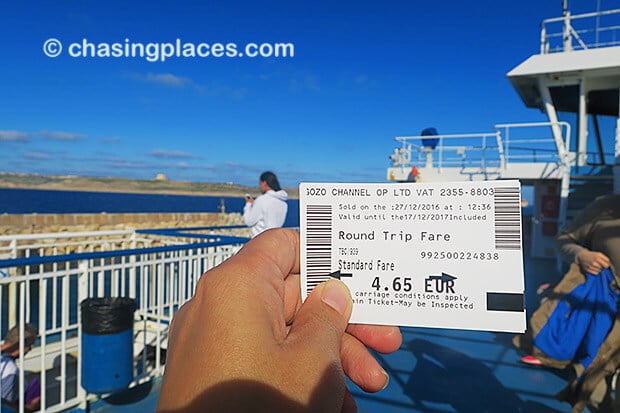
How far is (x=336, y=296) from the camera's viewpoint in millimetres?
896

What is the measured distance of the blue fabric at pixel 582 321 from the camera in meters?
2.86

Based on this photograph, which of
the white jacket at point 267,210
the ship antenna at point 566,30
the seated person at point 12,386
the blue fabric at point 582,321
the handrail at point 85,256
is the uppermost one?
the ship antenna at point 566,30

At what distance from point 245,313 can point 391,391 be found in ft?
11.2

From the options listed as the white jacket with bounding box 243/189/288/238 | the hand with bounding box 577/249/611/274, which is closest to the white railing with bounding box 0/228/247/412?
the white jacket with bounding box 243/189/288/238

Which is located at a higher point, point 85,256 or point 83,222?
point 85,256

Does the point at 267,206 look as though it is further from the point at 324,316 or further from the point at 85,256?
the point at 324,316

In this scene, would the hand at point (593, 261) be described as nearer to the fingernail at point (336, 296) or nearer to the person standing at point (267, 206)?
the fingernail at point (336, 296)

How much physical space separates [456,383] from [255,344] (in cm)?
370

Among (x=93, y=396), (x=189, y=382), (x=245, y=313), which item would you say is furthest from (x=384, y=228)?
(x=93, y=396)

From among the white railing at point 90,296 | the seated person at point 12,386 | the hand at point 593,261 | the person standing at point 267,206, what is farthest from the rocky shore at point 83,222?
the hand at point 593,261

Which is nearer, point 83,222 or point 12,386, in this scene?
point 12,386

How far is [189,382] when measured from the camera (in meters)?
0.59

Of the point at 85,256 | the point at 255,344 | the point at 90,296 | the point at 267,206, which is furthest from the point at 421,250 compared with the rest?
the point at 267,206

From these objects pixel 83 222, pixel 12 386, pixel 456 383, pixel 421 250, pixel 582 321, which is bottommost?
pixel 456 383
